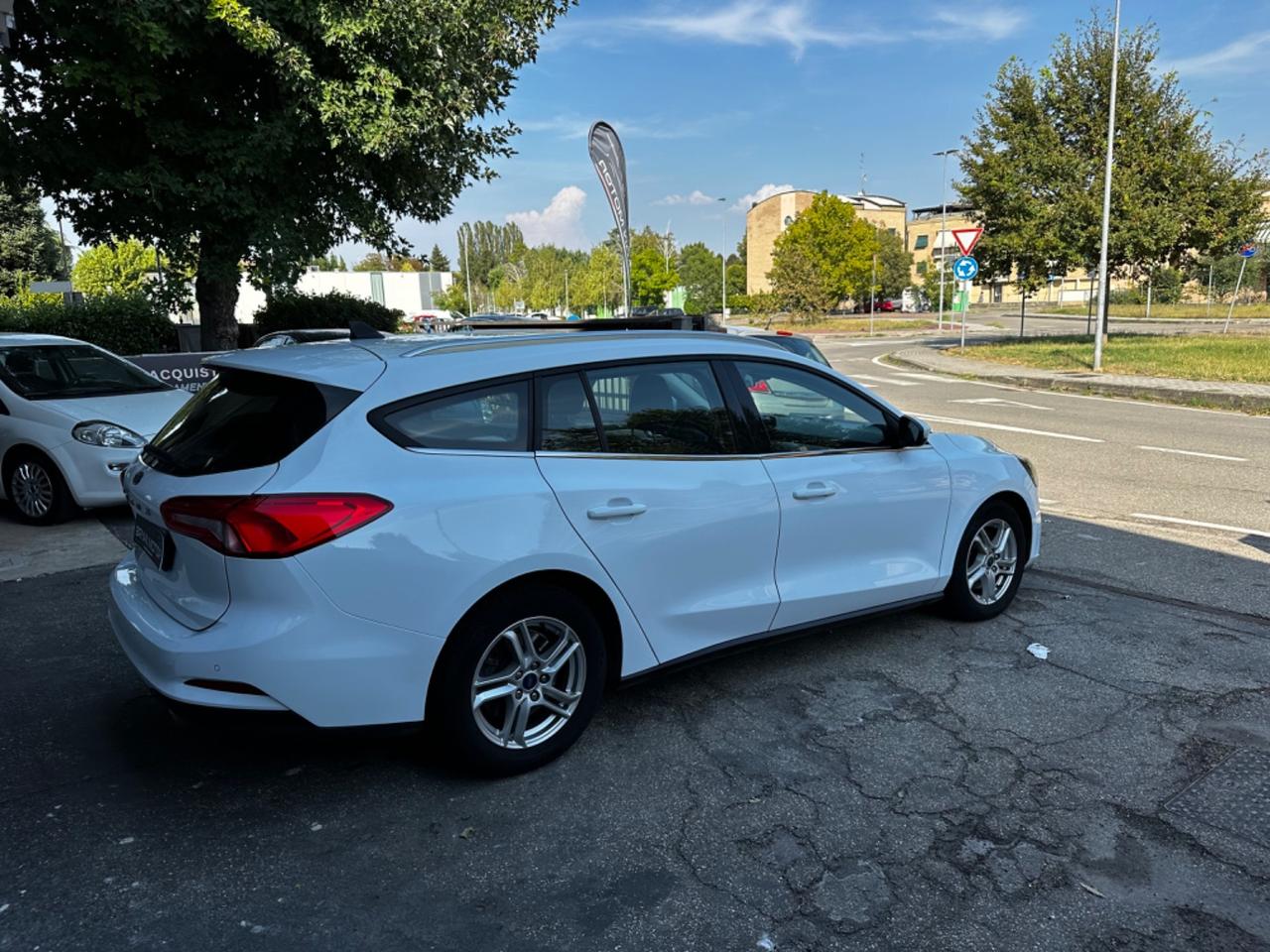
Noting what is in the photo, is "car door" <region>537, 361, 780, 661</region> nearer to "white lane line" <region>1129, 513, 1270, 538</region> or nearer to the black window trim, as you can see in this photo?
the black window trim

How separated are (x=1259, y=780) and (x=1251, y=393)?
47.4 feet

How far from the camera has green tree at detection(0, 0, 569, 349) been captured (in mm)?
10922

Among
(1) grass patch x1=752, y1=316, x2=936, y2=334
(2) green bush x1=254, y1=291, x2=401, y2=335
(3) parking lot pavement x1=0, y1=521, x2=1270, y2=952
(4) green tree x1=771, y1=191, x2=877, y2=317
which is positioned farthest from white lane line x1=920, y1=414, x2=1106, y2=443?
(4) green tree x1=771, y1=191, x2=877, y2=317

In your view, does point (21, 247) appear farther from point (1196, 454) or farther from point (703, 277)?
point (703, 277)

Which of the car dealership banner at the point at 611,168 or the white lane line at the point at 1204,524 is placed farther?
the car dealership banner at the point at 611,168

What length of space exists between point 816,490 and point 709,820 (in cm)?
150

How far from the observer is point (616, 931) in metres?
2.46

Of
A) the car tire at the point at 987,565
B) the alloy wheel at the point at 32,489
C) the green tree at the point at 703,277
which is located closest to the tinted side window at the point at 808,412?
the car tire at the point at 987,565

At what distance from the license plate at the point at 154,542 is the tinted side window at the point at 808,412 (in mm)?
2334

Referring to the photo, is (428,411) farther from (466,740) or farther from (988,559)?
(988,559)

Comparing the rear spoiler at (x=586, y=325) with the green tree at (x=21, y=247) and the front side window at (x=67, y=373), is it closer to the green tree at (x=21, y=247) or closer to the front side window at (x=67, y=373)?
the front side window at (x=67, y=373)

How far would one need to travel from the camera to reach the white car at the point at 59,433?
24.0 feet

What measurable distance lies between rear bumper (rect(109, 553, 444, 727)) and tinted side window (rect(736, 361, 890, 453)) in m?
1.78

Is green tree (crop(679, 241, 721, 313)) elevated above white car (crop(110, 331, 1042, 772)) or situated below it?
above
